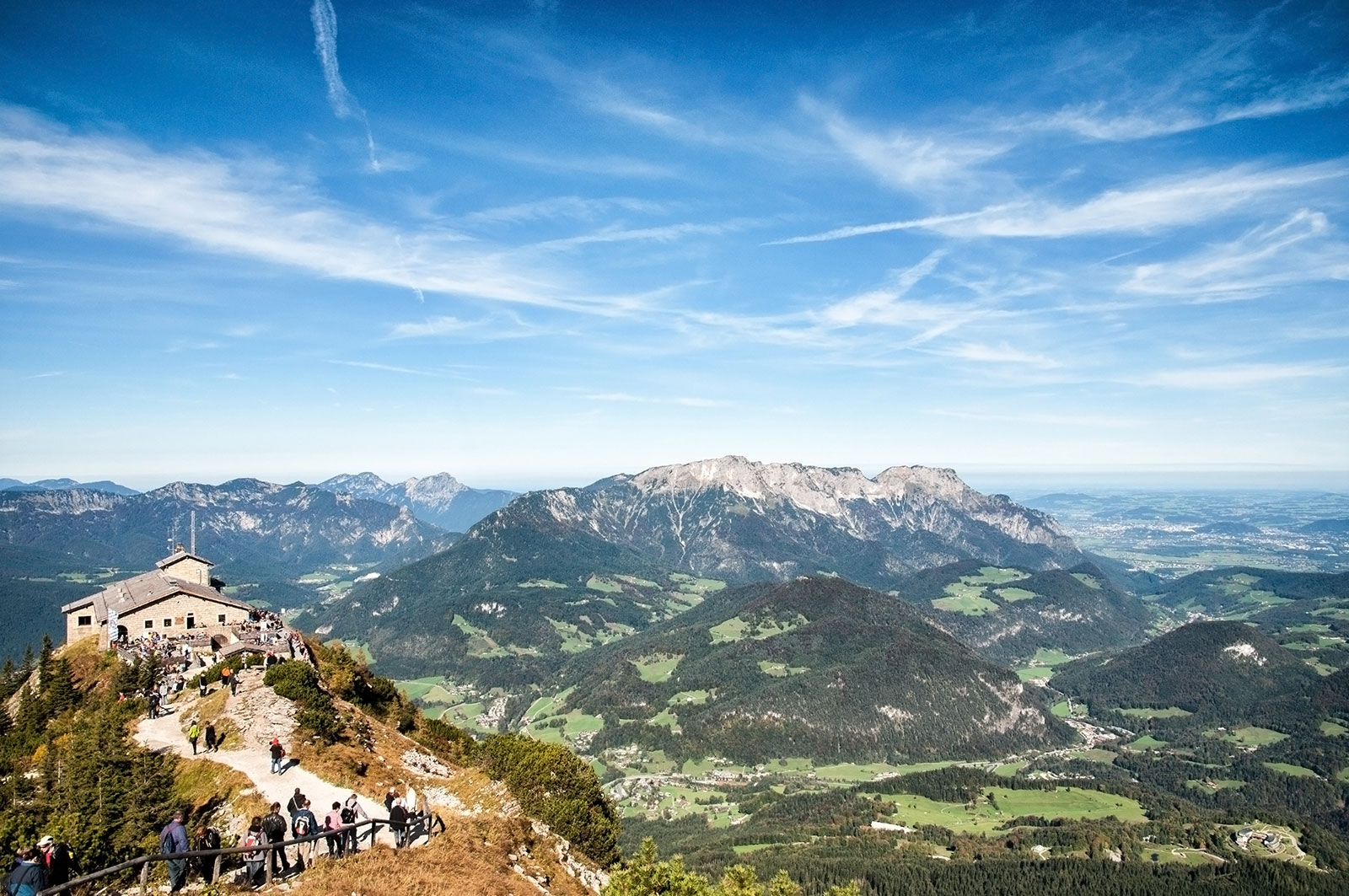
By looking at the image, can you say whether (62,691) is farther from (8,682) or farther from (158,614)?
(8,682)

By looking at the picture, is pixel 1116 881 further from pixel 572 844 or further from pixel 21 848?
pixel 21 848

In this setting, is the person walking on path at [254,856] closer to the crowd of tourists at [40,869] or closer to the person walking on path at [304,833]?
the person walking on path at [304,833]

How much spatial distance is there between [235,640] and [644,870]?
6017cm

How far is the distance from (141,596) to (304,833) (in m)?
72.7

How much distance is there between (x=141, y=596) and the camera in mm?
88562

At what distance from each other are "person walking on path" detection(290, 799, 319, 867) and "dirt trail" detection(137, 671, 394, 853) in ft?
11.7

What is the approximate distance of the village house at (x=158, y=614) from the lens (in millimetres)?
84188

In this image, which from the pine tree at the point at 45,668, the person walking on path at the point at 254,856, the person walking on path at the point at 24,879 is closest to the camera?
the person walking on path at the point at 24,879

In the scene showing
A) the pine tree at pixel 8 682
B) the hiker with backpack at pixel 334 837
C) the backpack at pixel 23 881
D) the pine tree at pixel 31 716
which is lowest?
the pine tree at pixel 8 682

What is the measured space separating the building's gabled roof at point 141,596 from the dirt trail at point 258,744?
28.0 metres

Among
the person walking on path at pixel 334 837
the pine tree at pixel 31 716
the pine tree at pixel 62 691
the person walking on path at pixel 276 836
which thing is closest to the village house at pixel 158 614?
the pine tree at pixel 62 691

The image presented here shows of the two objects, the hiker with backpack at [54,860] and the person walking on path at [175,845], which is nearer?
the hiker with backpack at [54,860]

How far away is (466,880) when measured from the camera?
3638cm

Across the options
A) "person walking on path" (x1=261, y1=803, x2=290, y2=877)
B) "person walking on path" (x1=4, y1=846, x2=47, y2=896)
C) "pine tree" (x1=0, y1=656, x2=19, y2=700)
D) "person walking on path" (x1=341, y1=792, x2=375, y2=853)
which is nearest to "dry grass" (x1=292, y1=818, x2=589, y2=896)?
"person walking on path" (x1=341, y1=792, x2=375, y2=853)
